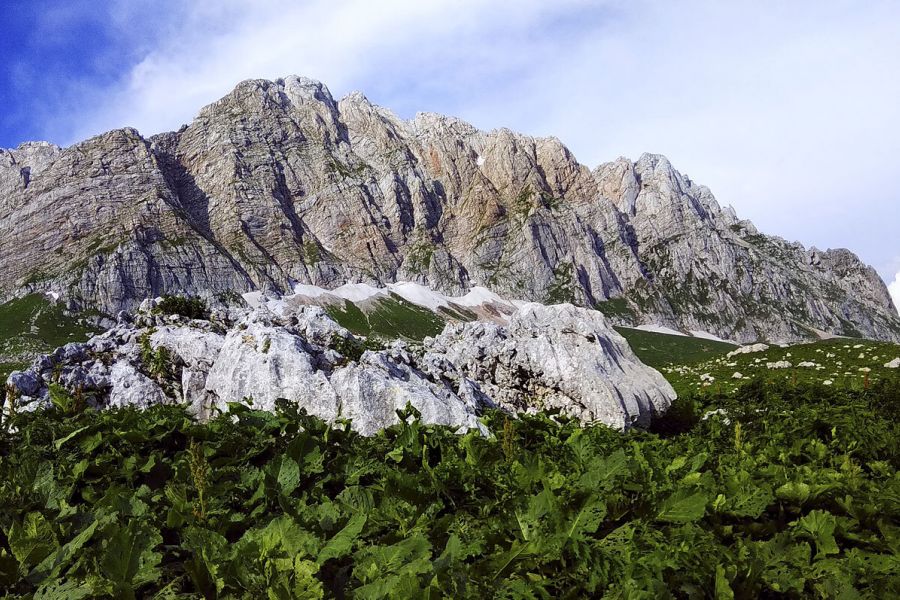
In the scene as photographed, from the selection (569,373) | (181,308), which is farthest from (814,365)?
(181,308)

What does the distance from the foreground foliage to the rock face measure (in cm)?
439

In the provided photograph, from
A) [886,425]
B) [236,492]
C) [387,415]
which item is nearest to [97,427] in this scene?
[236,492]

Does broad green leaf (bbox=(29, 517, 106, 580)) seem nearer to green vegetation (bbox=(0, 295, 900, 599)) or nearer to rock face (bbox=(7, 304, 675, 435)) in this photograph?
green vegetation (bbox=(0, 295, 900, 599))

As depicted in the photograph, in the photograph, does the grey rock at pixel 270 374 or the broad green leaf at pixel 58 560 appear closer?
the broad green leaf at pixel 58 560

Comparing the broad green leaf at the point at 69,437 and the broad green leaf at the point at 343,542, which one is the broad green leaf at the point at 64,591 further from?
the broad green leaf at the point at 69,437

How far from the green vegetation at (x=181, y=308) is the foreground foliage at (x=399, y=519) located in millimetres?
14353

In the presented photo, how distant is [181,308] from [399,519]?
20.1 meters

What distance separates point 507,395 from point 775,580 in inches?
589

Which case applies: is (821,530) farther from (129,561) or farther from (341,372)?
(341,372)

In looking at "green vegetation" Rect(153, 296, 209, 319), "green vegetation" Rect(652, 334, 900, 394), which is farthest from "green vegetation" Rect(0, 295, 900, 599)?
"green vegetation" Rect(652, 334, 900, 394)

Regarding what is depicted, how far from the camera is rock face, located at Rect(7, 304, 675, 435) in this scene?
11984 mm

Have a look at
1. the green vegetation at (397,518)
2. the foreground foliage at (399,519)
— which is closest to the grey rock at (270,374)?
the green vegetation at (397,518)

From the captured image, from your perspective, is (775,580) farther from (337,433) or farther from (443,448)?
(337,433)

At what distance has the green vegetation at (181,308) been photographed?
20.1 m
